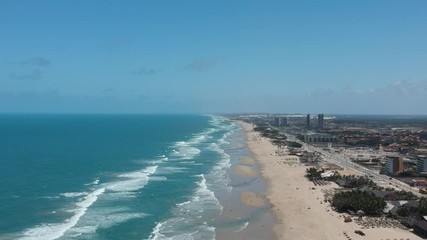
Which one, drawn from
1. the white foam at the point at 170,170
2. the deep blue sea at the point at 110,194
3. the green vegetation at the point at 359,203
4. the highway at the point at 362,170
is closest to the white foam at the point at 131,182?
the deep blue sea at the point at 110,194

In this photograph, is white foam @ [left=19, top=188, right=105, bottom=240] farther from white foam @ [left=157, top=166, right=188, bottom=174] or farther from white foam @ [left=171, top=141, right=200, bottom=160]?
white foam @ [left=171, top=141, right=200, bottom=160]

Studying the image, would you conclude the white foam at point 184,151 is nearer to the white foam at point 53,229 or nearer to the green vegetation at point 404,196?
the green vegetation at point 404,196

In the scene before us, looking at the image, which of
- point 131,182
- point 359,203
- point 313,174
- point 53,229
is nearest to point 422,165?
point 313,174

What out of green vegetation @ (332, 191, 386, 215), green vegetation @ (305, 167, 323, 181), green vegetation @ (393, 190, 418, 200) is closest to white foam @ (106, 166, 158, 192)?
green vegetation @ (305, 167, 323, 181)

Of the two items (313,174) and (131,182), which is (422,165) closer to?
(313,174)

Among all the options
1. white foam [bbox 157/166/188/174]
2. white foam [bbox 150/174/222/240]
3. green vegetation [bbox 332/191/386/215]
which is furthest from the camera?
white foam [bbox 157/166/188/174]

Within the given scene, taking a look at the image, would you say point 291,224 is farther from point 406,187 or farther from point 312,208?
point 406,187
